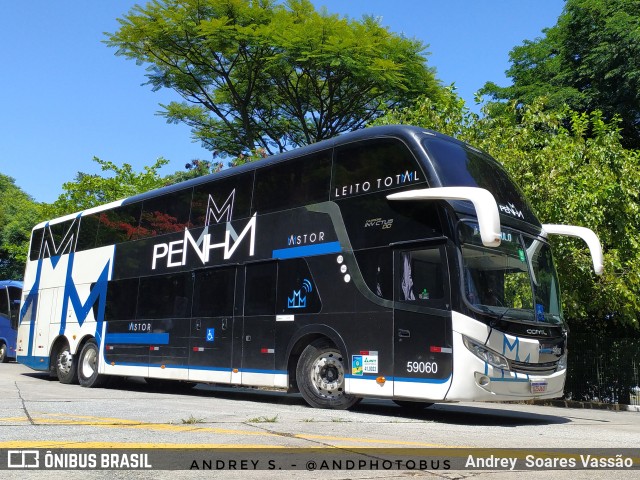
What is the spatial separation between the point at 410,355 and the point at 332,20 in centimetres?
1692

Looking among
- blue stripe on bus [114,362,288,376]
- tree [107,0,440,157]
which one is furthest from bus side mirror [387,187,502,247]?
tree [107,0,440,157]

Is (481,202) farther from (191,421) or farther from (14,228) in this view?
(14,228)

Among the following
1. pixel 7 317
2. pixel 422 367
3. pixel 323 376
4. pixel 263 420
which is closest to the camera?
pixel 263 420

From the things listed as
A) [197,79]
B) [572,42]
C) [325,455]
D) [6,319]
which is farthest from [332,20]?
[325,455]

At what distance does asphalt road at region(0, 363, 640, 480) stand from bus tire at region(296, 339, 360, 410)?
0.74ft

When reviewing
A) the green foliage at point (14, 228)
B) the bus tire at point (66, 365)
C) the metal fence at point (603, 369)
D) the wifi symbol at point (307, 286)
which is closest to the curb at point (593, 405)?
the metal fence at point (603, 369)

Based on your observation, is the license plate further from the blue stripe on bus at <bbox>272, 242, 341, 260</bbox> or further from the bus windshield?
the blue stripe on bus at <bbox>272, 242, 341, 260</bbox>

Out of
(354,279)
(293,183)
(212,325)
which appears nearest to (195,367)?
(212,325)

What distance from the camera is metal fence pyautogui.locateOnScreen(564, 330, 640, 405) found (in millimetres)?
17688

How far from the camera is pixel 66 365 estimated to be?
16.9 meters

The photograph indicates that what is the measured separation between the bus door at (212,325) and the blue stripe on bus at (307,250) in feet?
4.17

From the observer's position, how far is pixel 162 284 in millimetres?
14148

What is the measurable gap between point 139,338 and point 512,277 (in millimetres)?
8248

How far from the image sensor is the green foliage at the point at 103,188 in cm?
3538
